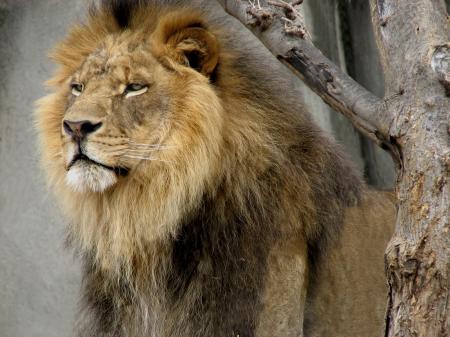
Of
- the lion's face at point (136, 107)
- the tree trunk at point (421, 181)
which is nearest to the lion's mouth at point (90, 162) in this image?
the lion's face at point (136, 107)

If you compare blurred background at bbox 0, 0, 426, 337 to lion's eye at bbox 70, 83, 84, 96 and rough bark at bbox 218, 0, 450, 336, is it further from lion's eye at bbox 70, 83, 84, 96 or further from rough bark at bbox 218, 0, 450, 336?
rough bark at bbox 218, 0, 450, 336

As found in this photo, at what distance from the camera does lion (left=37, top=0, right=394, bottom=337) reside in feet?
14.6

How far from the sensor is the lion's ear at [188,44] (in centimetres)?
464

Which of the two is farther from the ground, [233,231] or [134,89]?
[134,89]

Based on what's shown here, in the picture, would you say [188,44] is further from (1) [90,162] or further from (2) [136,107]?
(1) [90,162]

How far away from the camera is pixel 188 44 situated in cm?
464

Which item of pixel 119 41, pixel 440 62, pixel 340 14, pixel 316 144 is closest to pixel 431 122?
pixel 440 62

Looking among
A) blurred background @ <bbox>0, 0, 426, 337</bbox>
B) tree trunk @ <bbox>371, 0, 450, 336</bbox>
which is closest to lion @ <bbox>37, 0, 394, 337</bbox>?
tree trunk @ <bbox>371, 0, 450, 336</bbox>

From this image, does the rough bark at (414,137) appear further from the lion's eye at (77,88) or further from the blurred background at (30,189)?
the blurred background at (30,189)

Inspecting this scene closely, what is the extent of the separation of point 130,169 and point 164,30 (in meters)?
0.73

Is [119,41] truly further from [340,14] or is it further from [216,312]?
[340,14]

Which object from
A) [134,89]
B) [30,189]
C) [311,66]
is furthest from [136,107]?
[30,189]

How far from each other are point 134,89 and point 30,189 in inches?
112

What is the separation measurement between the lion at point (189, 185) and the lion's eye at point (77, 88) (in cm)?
1
